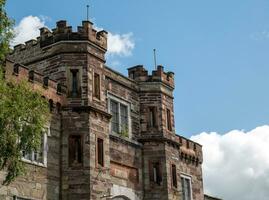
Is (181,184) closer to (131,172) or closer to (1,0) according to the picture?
(131,172)

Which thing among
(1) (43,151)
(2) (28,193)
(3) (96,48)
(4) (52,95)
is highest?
(3) (96,48)

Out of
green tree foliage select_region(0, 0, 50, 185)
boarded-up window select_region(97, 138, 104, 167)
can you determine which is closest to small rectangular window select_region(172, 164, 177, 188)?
boarded-up window select_region(97, 138, 104, 167)

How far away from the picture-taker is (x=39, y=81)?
75.6 feet

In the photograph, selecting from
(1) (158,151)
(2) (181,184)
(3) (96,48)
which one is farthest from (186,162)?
(3) (96,48)

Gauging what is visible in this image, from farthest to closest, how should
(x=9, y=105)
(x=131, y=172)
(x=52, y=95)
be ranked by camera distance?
(x=131, y=172) < (x=52, y=95) < (x=9, y=105)

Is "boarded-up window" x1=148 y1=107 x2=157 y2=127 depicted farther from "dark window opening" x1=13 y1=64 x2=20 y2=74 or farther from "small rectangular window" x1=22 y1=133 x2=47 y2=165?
"dark window opening" x1=13 y1=64 x2=20 y2=74

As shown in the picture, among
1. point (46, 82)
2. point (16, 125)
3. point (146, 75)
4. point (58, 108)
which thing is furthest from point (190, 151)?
point (16, 125)

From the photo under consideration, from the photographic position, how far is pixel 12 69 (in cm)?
2173

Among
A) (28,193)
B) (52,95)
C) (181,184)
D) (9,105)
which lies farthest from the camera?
(181,184)

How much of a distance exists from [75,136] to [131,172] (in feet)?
15.1

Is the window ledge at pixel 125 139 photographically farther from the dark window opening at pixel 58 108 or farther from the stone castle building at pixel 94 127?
the dark window opening at pixel 58 108

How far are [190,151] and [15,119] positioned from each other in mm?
17981

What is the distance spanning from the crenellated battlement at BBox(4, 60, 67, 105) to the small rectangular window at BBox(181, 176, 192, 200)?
34.8ft

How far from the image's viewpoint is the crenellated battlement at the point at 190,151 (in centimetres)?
3203
